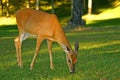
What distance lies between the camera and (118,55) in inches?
617

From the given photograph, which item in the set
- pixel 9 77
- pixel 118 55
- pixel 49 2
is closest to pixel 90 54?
pixel 118 55

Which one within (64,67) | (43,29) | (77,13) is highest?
(43,29)

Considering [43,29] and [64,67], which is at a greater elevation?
[43,29]

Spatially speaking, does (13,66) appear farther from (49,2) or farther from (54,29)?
(49,2)

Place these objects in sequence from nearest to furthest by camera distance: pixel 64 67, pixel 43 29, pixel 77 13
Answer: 1. pixel 43 29
2. pixel 64 67
3. pixel 77 13

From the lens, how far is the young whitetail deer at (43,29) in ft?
36.1

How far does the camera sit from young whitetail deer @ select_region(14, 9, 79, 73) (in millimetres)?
11016

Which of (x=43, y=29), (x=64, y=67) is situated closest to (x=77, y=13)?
(x=64, y=67)

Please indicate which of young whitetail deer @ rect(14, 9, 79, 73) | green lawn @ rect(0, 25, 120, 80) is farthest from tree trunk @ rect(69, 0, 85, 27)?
young whitetail deer @ rect(14, 9, 79, 73)

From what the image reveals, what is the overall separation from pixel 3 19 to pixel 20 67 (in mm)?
38510

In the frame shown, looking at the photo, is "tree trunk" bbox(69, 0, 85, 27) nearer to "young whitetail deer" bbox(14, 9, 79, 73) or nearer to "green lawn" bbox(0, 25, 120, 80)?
"green lawn" bbox(0, 25, 120, 80)

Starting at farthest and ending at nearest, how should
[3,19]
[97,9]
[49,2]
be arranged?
[49,2] → [97,9] → [3,19]

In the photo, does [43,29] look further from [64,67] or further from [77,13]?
[77,13]

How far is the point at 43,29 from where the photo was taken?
12.0 meters
